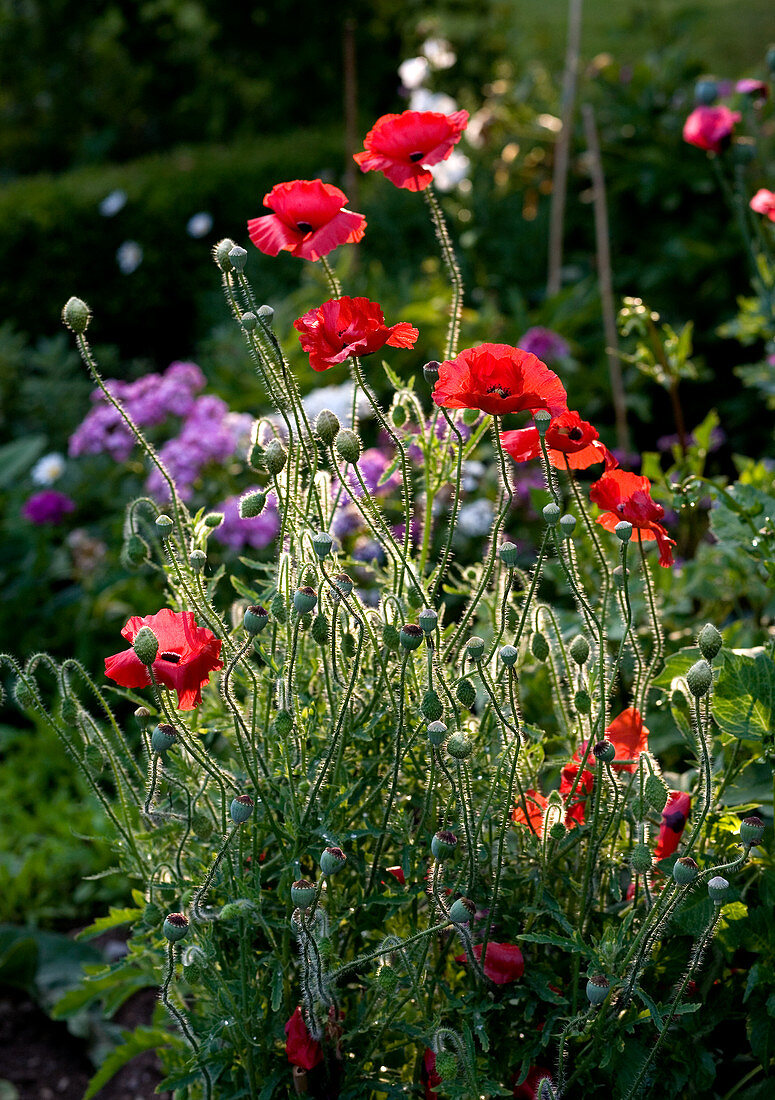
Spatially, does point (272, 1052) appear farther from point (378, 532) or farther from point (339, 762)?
point (378, 532)

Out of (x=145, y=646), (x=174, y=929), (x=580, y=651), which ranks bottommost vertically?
(x=174, y=929)

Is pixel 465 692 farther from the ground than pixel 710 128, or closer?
closer

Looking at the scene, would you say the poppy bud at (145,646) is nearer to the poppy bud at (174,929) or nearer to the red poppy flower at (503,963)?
the poppy bud at (174,929)

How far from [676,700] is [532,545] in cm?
136

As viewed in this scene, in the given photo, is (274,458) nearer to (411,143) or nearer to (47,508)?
(411,143)

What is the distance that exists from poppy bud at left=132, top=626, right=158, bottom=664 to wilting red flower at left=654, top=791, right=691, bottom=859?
2.14ft

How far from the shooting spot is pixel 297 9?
6.52 meters

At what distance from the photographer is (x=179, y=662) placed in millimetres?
1169

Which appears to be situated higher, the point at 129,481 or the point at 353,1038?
the point at 353,1038

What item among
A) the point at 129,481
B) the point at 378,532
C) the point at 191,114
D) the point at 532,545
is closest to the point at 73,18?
the point at 191,114

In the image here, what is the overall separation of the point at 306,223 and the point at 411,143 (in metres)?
0.19

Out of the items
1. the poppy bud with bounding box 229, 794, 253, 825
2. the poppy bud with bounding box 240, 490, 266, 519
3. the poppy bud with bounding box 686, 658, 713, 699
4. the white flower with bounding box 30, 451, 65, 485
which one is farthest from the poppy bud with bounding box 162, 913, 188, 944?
the white flower with bounding box 30, 451, 65, 485

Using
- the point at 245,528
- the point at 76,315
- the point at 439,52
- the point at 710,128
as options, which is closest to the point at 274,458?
the point at 76,315

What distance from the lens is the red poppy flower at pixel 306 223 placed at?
130cm
